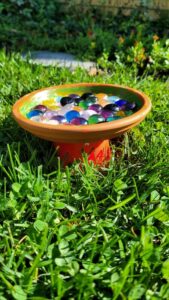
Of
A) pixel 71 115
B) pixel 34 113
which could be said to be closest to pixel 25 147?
pixel 34 113

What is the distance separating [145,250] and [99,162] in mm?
771

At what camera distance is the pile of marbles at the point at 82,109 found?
2338 millimetres

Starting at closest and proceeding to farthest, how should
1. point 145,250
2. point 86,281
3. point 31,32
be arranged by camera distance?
point 86,281 < point 145,250 < point 31,32

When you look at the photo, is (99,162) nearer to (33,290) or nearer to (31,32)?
(33,290)

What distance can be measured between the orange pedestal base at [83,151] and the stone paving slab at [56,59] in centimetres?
178

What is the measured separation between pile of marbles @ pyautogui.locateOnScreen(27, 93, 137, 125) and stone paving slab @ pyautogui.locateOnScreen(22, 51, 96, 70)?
1418 mm

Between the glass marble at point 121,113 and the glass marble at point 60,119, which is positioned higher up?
the glass marble at point 121,113

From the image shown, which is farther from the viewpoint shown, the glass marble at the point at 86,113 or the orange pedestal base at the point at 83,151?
the glass marble at the point at 86,113

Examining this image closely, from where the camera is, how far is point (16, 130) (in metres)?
2.67

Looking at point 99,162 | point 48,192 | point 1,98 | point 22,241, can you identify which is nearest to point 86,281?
point 22,241

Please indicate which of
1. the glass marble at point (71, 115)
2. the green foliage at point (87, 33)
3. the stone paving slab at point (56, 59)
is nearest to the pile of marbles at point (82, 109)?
the glass marble at point (71, 115)

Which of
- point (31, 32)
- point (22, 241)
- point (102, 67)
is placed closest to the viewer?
point (22, 241)

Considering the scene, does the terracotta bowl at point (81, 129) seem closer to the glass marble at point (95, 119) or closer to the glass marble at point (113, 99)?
the glass marble at point (95, 119)

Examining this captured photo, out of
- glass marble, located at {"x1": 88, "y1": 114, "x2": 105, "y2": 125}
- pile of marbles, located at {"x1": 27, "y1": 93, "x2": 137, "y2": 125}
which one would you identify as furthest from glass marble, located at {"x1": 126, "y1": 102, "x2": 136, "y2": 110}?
glass marble, located at {"x1": 88, "y1": 114, "x2": 105, "y2": 125}
